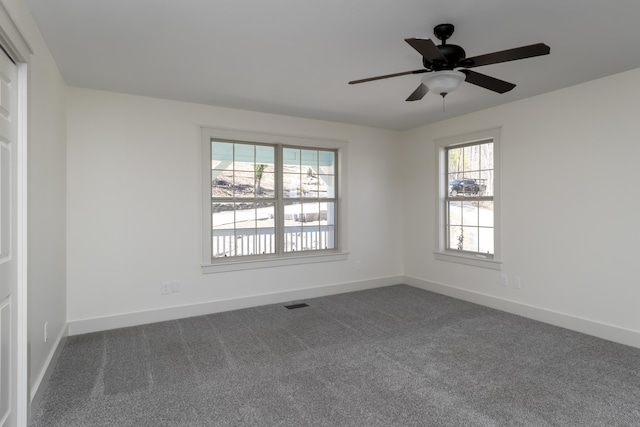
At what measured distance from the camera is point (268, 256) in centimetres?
468

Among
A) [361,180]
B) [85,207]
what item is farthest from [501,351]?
[85,207]

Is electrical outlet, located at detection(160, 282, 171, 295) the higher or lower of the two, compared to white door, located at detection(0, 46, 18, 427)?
lower

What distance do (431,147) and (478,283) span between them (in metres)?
1.99

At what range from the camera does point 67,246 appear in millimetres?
3496

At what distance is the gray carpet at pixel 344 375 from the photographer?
2166mm

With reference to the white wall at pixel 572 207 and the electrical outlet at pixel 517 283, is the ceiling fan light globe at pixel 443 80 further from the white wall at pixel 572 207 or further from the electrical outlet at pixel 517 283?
the electrical outlet at pixel 517 283

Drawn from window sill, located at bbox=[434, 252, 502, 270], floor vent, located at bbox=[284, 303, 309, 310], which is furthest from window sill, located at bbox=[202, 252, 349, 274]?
window sill, located at bbox=[434, 252, 502, 270]

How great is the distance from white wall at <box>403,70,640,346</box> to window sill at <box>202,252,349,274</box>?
1.79m

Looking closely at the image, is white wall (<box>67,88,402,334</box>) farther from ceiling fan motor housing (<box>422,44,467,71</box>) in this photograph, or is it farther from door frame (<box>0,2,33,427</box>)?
ceiling fan motor housing (<box>422,44,467,71</box>)

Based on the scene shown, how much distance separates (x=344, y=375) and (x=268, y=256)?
2284 mm

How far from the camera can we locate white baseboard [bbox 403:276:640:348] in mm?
3251

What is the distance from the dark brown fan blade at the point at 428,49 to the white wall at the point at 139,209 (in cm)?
277

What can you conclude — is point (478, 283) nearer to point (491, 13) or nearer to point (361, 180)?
point (361, 180)

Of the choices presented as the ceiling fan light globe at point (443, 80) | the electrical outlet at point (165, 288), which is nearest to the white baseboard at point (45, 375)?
the electrical outlet at point (165, 288)
